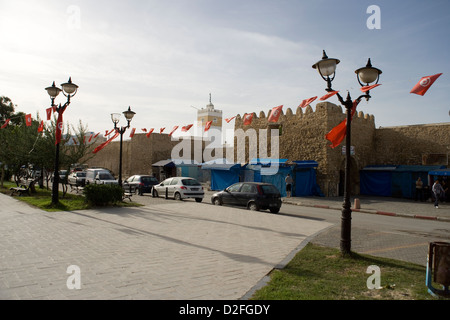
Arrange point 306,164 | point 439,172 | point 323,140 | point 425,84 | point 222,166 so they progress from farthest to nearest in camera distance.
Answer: point 222,166, point 323,140, point 306,164, point 439,172, point 425,84

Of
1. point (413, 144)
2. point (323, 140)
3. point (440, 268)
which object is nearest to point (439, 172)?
point (413, 144)

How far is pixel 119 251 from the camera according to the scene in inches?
273

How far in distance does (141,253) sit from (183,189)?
38.1 ft

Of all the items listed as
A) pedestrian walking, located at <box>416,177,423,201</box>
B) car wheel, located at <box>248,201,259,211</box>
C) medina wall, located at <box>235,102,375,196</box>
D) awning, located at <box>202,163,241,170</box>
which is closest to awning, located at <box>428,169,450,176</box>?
pedestrian walking, located at <box>416,177,423,201</box>

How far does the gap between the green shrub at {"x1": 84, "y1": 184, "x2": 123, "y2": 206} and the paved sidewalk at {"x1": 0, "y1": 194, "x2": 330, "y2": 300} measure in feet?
6.73

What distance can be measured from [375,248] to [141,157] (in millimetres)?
32291

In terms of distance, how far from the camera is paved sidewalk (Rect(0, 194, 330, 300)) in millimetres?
4785

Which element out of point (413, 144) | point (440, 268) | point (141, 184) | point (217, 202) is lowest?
point (217, 202)

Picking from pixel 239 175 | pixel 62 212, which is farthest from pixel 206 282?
pixel 239 175

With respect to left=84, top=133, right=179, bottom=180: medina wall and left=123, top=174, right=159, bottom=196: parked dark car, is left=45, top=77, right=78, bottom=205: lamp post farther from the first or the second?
left=84, top=133, right=179, bottom=180: medina wall

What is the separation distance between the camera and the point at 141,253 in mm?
6820

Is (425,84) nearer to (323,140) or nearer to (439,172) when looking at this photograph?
(439,172)

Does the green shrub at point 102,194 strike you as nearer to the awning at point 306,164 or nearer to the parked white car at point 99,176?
the parked white car at point 99,176
